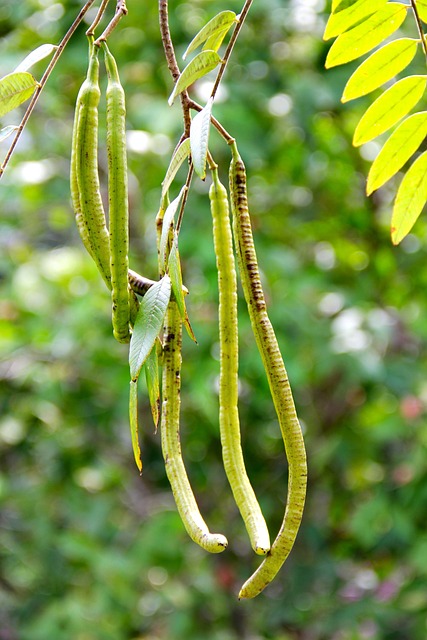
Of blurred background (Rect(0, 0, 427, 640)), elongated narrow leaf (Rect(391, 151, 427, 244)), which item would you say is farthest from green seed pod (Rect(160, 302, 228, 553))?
blurred background (Rect(0, 0, 427, 640))

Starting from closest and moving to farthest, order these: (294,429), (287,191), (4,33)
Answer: (294,429) < (4,33) < (287,191)

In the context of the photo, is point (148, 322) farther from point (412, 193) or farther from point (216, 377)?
point (216, 377)

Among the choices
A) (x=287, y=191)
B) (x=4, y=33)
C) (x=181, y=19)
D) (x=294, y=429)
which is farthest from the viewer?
(x=287, y=191)

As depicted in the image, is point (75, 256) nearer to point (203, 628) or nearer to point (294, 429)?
point (203, 628)

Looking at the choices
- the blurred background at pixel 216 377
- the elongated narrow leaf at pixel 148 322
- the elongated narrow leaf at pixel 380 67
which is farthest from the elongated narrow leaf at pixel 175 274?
the blurred background at pixel 216 377

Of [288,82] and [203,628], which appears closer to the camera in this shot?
[288,82]

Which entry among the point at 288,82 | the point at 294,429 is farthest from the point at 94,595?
the point at 294,429
